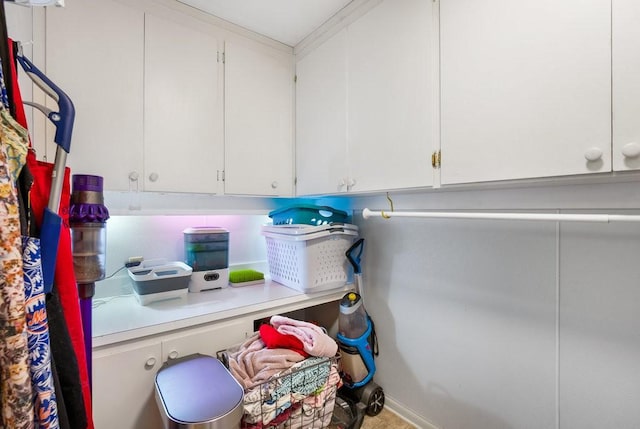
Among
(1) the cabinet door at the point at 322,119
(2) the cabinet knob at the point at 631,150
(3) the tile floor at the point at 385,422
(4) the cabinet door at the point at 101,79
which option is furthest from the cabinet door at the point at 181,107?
(2) the cabinet knob at the point at 631,150

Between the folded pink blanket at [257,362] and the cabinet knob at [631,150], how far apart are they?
4.23 feet

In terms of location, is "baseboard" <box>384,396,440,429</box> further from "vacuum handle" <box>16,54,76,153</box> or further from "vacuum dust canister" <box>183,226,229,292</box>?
"vacuum handle" <box>16,54,76,153</box>

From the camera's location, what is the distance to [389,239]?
172 centimetres

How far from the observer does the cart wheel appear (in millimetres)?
1602

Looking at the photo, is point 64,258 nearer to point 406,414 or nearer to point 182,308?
point 182,308

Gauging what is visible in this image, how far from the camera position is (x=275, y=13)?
1595 mm

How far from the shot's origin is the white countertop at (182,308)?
1.12 metres

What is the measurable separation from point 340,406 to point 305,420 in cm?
42

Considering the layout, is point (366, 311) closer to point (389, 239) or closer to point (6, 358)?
point (389, 239)

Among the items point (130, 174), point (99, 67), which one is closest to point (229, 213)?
point (130, 174)

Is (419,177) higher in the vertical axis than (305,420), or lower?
higher

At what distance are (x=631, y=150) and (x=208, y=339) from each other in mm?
1607

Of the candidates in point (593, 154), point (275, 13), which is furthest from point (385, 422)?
point (275, 13)

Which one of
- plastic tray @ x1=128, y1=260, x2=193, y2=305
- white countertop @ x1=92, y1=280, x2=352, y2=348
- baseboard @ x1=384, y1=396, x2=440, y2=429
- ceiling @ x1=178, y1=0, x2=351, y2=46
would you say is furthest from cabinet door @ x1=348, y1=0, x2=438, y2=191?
baseboard @ x1=384, y1=396, x2=440, y2=429
